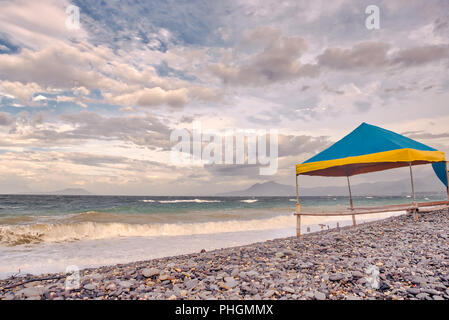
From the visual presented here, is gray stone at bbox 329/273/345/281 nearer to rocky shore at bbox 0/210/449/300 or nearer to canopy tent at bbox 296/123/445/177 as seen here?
rocky shore at bbox 0/210/449/300

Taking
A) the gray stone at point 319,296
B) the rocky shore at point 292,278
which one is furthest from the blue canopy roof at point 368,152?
the gray stone at point 319,296

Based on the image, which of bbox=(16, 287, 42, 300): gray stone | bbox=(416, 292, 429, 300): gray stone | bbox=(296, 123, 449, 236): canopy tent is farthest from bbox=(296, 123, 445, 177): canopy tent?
bbox=(16, 287, 42, 300): gray stone

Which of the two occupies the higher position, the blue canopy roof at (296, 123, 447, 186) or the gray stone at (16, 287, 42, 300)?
the blue canopy roof at (296, 123, 447, 186)

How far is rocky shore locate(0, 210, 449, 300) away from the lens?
12.4 feet

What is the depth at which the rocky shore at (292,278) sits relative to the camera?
148 inches

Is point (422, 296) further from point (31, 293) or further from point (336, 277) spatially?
point (31, 293)

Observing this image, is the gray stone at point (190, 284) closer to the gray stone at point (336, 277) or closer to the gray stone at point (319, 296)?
the gray stone at point (319, 296)

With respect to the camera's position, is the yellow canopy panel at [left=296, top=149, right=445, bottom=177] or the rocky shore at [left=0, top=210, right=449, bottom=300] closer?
the rocky shore at [left=0, top=210, right=449, bottom=300]

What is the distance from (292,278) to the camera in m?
4.33

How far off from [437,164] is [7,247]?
19114mm

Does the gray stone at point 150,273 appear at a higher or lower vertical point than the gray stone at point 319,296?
lower
